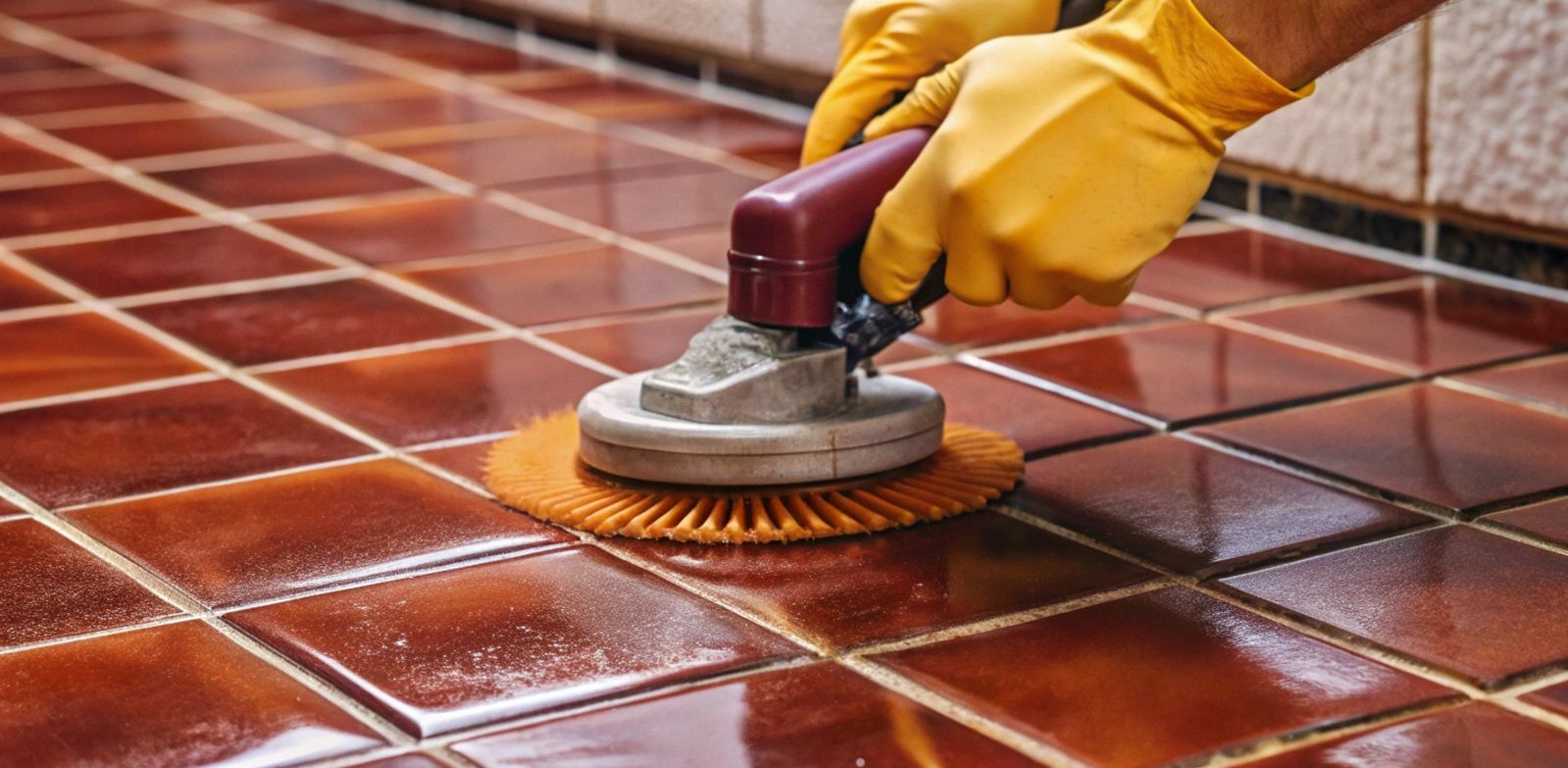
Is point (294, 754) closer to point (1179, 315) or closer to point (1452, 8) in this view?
point (1179, 315)

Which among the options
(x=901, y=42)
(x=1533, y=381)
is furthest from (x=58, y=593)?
(x=1533, y=381)

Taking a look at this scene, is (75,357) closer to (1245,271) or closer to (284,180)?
(284,180)

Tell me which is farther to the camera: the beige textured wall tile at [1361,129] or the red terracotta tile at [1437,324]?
the beige textured wall tile at [1361,129]

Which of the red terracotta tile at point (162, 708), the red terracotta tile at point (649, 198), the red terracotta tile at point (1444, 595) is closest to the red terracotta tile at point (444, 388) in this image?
the red terracotta tile at point (162, 708)

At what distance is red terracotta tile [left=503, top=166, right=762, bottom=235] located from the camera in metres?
2.72

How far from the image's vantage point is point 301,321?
86.4 inches

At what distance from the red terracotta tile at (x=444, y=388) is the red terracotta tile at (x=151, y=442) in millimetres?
57

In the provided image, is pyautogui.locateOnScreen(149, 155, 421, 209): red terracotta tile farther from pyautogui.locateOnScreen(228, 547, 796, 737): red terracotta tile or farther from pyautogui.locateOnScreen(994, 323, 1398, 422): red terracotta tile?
pyautogui.locateOnScreen(228, 547, 796, 737): red terracotta tile

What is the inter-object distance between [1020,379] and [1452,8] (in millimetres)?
820

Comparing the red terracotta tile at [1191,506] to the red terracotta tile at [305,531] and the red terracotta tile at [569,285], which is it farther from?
the red terracotta tile at [569,285]

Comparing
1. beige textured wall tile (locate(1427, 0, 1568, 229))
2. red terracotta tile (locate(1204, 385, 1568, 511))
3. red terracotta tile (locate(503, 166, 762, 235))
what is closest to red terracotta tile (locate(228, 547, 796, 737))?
red terracotta tile (locate(1204, 385, 1568, 511))

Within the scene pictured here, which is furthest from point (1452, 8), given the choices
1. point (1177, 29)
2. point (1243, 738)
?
point (1243, 738)

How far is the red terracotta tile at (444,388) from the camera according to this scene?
5.98 feet

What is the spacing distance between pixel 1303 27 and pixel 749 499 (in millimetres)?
554
